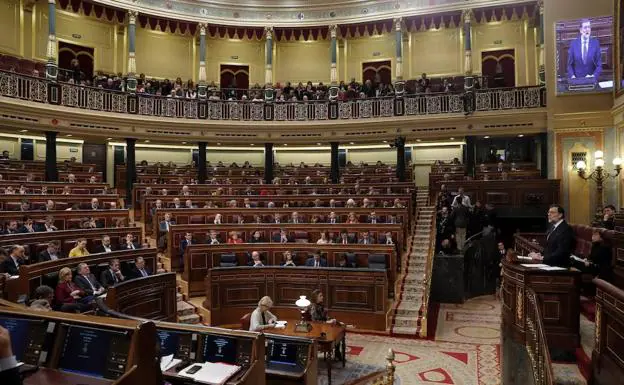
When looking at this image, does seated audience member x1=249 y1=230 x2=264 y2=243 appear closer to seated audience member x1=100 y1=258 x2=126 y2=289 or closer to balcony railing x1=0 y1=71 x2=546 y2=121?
seated audience member x1=100 y1=258 x2=126 y2=289

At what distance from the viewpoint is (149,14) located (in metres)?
17.1

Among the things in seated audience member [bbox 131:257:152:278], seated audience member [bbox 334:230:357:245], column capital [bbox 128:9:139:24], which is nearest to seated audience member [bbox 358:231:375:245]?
seated audience member [bbox 334:230:357:245]

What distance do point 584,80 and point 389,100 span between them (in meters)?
5.97

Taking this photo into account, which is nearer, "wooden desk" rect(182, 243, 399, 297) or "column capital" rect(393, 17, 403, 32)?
"wooden desk" rect(182, 243, 399, 297)

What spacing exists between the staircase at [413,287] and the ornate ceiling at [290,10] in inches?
351

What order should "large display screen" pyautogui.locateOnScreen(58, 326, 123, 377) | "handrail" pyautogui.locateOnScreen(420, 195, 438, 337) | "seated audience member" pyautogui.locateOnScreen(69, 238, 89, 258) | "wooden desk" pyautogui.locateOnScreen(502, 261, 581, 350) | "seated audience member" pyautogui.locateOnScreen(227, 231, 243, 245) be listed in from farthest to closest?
"seated audience member" pyautogui.locateOnScreen(227, 231, 243, 245), "handrail" pyautogui.locateOnScreen(420, 195, 438, 337), "seated audience member" pyautogui.locateOnScreen(69, 238, 89, 258), "wooden desk" pyautogui.locateOnScreen(502, 261, 581, 350), "large display screen" pyautogui.locateOnScreen(58, 326, 123, 377)

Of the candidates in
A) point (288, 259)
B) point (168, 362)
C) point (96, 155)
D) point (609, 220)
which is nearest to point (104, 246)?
point (288, 259)

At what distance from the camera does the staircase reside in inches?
322

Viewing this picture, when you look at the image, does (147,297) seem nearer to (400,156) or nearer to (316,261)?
(316,261)

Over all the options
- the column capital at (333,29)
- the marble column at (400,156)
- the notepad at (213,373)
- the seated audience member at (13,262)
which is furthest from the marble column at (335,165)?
the notepad at (213,373)

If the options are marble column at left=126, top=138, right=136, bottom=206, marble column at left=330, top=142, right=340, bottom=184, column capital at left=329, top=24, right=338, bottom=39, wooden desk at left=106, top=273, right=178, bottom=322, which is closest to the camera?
wooden desk at left=106, top=273, right=178, bottom=322

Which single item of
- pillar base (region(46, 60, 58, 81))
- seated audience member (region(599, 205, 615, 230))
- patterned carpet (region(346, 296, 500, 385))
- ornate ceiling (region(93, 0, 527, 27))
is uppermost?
ornate ceiling (region(93, 0, 527, 27))

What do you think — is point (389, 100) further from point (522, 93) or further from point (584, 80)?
point (584, 80)

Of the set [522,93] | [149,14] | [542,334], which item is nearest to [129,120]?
[149,14]
